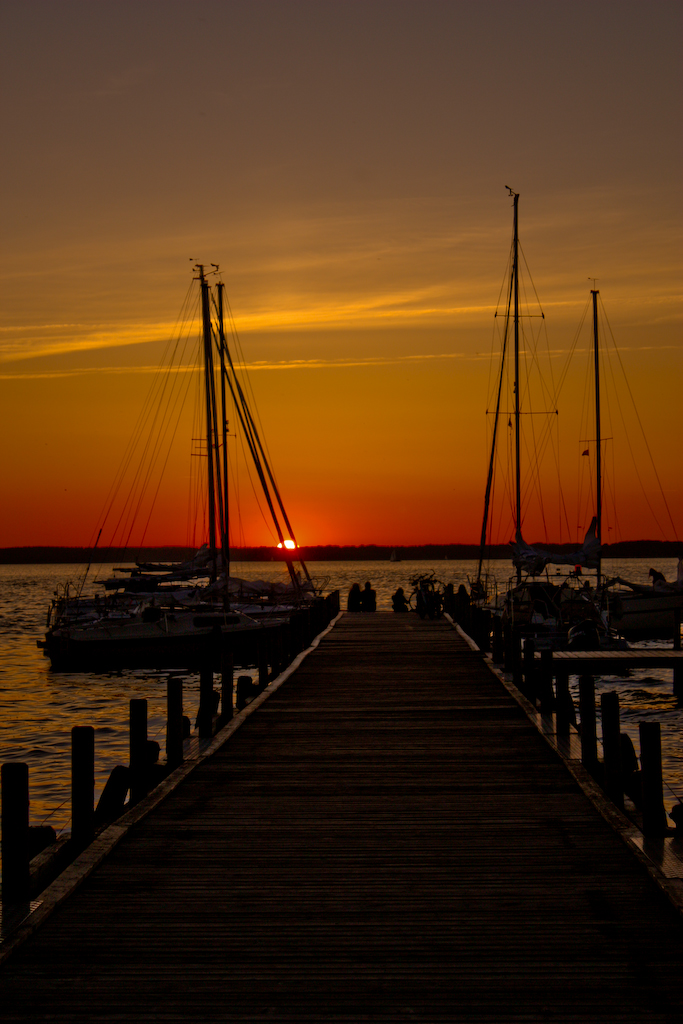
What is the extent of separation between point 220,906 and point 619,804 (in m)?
3.92

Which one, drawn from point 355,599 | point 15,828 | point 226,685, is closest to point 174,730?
point 226,685

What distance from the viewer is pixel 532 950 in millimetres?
5527

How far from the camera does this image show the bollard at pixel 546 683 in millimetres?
12711

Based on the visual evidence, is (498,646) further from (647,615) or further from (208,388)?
(647,615)

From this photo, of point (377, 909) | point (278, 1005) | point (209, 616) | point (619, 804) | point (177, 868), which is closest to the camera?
point (278, 1005)

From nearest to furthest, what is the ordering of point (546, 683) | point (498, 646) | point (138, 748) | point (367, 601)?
1. point (138, 748)
2. point (546, 683)
3. point (498, 646)
4. point (367, 601)

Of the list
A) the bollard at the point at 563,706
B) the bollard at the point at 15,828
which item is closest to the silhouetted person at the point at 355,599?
the bollard at the point at 563,706

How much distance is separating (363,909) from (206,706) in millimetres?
7190

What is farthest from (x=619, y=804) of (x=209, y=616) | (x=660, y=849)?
(x=209, y=616)

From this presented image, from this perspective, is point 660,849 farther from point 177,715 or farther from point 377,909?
point 177,715

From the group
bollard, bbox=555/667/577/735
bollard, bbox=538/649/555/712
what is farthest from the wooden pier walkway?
bollard, bbox=538/649/555/712

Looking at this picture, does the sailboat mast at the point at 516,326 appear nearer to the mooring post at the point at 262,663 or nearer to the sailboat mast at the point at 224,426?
the sailboat mast at the point at 224,426

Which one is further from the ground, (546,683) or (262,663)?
(546,683)

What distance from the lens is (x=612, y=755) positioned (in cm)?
889
